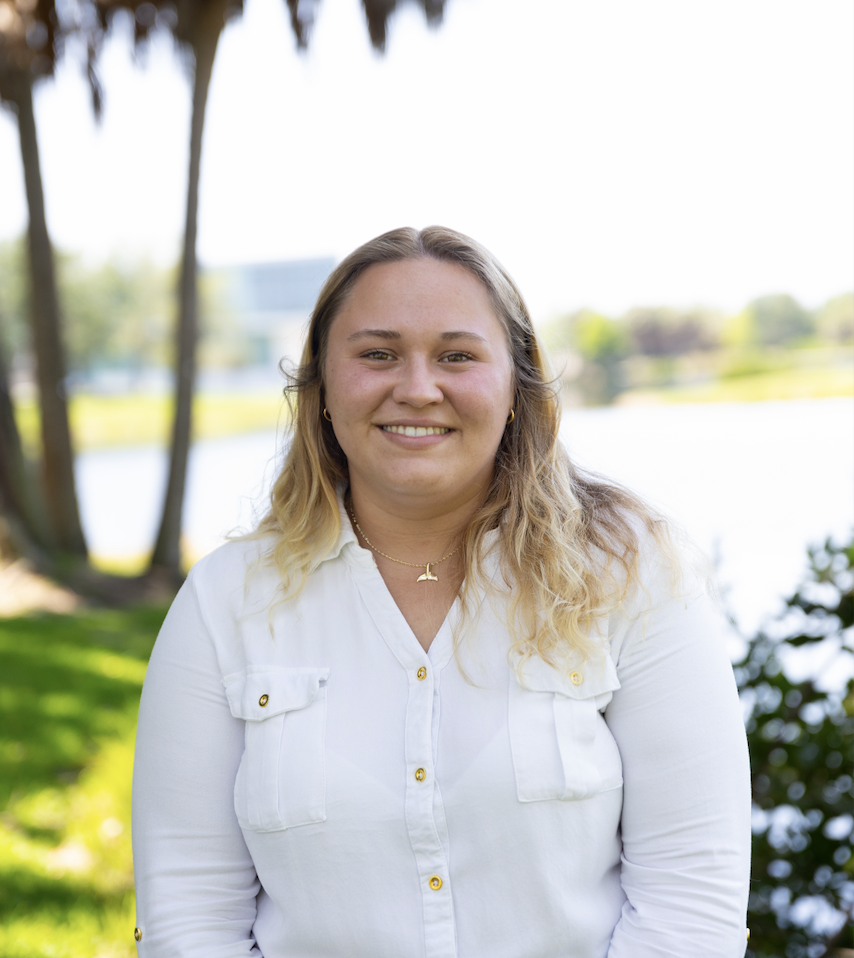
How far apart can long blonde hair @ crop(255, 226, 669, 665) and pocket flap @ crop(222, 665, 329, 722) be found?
0.16 metres

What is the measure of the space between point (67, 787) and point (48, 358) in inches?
188

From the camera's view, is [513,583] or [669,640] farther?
[513,583]

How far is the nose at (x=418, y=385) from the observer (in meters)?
1.54

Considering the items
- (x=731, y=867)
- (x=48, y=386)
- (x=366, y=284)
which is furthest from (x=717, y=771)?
(x=48, y=386)

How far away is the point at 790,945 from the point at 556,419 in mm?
1448

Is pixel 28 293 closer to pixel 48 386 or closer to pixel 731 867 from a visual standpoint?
pixel 48 386

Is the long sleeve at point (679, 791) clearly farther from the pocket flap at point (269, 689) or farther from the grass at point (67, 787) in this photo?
the grass at point (67, 787)

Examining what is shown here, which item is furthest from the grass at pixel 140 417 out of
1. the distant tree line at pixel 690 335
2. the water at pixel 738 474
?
the water at pixel 738 474

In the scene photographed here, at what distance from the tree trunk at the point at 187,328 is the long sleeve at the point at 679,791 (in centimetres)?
651

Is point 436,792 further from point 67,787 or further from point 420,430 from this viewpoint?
point 67,787

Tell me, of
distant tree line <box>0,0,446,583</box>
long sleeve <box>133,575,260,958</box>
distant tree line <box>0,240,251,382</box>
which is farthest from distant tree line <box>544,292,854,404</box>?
distant tree line <box>0,240,251,382</box>

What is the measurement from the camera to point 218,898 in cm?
156

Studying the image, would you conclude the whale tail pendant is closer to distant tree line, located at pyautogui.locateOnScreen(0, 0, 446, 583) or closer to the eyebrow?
the eyebrow

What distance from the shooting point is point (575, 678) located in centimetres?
149
